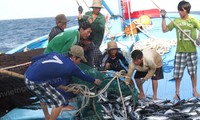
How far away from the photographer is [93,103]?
17.4 feet

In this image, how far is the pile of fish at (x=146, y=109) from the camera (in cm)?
516

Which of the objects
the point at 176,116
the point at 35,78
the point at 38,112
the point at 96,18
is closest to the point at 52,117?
the point at 35,78

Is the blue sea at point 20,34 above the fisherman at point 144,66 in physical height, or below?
below

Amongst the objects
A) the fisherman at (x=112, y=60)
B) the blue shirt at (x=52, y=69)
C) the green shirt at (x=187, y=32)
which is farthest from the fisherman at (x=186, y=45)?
the blue shirt at (x=52, y=69)

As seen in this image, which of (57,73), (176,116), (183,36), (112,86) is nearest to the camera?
(57,73)

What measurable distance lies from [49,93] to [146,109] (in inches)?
72.7

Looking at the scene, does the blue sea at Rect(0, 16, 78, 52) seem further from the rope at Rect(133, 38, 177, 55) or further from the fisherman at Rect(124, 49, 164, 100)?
the fisherman at Rect(124, 49, 164, 100)

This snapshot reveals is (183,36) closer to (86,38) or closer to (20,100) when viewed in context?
(86,38)

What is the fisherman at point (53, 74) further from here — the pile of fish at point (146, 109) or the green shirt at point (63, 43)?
the pile of fish at point (146, 109)

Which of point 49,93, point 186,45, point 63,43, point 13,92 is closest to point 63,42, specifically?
point 63,43

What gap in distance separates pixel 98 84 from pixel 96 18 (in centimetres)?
231

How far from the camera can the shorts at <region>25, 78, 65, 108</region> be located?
4680 millimetres

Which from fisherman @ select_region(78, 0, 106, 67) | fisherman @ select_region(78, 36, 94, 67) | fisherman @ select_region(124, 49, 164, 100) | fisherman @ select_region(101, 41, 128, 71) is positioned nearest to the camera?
fisherman @ select_region(124, 49, 164, 100)

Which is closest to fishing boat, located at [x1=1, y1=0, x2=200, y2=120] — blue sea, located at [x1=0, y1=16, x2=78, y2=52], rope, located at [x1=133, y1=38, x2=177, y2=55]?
rope, located at [x1=133, y1=38, x2=177, y2=55]
